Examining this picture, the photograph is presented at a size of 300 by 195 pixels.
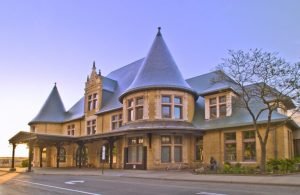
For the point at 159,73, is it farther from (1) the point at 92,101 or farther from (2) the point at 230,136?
(1) the point at 92,101

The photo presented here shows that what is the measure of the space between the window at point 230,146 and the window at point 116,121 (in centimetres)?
1233

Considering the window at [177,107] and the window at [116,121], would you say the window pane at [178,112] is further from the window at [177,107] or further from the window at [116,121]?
the window at [116,121]

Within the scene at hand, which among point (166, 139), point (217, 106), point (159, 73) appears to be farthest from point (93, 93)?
point (217, 106)

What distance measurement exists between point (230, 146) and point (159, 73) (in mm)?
9494

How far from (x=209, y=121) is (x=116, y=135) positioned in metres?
8.72

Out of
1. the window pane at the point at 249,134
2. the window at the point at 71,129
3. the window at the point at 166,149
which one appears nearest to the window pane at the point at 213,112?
the window pane at the point at 249,134

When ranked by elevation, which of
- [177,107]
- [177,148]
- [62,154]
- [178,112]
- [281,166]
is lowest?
[62,154]

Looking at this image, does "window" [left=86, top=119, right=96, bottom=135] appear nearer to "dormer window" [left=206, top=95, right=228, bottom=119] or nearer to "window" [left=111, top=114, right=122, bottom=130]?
"window" [left=111, top=114, right=122, bottom=130]

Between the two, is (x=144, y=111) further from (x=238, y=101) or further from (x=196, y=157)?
(x=238, y=101)

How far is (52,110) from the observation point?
50.2m

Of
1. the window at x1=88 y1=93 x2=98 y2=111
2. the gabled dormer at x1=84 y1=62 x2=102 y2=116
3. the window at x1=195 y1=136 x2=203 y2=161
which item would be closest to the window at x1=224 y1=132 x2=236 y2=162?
the window at x1=195 y1=136 x2=203 y2=161

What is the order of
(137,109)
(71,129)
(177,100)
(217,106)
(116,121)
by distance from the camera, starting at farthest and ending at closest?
(71,129) → (116,121) → (137,109) → (177,100) → (217,106)

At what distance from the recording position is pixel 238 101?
1123 inches

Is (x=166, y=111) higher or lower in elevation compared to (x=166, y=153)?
higher
